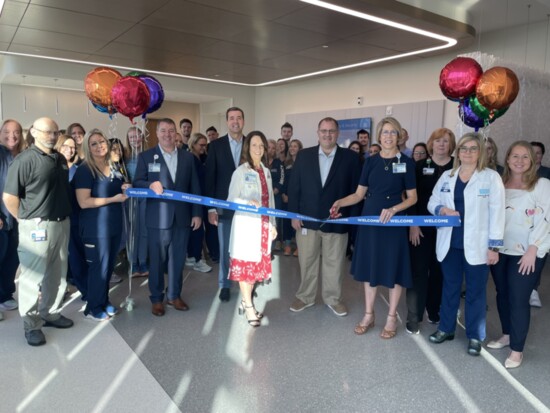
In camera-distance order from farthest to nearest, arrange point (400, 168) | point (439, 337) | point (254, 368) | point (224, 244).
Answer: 1. point (224, 244)
2. point (439, 337)
3. point (400, 168)
4. point (254, 368)

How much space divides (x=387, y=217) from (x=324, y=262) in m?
0.93

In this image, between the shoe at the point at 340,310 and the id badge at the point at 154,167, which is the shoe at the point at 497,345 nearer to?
the shoe at the point at 340,310

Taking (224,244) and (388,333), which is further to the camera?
(224,244)

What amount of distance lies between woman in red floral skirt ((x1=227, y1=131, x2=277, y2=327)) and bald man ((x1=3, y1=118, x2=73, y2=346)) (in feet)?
4.42

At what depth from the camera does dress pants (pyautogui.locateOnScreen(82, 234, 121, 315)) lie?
346 cm

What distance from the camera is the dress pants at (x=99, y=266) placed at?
3.46 metres

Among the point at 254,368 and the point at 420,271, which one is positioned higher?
the point at 420,271

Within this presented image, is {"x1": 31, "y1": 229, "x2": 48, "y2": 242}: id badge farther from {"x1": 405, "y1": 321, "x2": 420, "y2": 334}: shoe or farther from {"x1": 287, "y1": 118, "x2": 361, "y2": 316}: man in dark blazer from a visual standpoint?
{"x1": 405, "y1": 321, "x2": 420, "y2": 334}: shoe

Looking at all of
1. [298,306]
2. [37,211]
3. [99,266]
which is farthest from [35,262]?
[298,306]

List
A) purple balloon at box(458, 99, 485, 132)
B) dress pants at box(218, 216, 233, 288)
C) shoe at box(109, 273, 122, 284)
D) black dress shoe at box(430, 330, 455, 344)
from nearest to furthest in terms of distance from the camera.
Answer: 1. black dress shoe at box(430, 330, 455, 344)
2. purple balloon at box(458, 99, 485, 132)
3. dress pants at box(218, 216, 233, 288)
4. shoe at box(109, 273, 122, 284)

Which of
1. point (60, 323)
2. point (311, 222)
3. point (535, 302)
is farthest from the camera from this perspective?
point (535, 302)

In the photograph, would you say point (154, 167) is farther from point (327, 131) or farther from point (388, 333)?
point (388, 333)

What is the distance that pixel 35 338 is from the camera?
122 inches

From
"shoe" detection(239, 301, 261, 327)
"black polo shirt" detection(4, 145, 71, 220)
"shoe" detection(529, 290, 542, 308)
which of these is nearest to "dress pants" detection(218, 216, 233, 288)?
"shoe" detection(239, 301, 261, 327)
